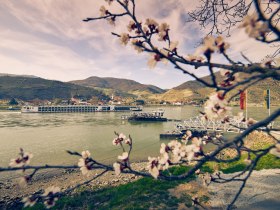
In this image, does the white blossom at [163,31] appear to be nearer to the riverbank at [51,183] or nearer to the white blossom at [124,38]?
the white blossom at [124,38]

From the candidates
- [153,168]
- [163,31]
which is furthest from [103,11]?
[153,168]

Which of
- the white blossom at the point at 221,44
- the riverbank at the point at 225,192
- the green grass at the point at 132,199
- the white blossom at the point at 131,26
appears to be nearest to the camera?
the white blossom at the point at 221,44

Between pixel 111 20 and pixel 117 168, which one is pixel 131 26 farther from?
pixel 117 168

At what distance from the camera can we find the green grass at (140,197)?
1063 cm

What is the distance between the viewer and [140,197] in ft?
38.0

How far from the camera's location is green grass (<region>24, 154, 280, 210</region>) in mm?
10633

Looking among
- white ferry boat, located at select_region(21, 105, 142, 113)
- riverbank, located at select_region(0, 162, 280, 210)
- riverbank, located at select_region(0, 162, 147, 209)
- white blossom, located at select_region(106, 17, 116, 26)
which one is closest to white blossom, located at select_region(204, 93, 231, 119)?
white blossom, located at select_region(106, 17, 116, 26)

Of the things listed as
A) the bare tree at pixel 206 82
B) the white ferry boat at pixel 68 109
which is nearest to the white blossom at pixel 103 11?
the bare tree at pixel 206 82

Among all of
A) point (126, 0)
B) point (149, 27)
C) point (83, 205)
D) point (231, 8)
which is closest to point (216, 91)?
point (149, 27)

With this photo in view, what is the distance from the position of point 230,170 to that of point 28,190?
16907mm

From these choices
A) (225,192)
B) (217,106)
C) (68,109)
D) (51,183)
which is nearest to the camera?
(217,106)

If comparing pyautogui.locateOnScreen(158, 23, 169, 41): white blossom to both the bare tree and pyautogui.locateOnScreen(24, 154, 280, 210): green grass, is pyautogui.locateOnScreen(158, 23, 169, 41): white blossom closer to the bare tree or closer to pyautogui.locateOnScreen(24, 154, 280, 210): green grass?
the bare tree

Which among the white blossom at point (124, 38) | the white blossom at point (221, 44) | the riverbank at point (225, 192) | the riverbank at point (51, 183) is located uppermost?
the white blossom at point (124, 38)

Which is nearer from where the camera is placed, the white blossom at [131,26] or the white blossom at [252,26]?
the white blossom at [252,26]
